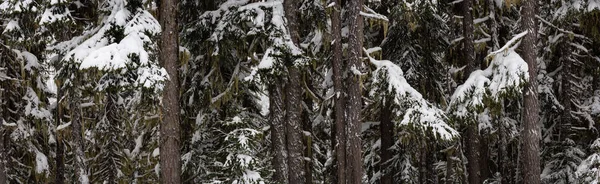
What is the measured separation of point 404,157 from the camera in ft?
55.4

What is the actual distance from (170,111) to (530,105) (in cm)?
767

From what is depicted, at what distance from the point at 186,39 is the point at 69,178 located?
28.9 feet

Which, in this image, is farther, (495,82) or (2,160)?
(2,160)

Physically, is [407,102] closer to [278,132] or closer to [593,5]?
[278,132]

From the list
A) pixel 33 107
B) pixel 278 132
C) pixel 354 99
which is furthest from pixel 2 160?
pixel 354 99

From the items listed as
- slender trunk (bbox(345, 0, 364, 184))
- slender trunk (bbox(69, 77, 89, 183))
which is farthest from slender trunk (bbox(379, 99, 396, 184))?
slender trunk (bbox(69, 77, 89, 183))

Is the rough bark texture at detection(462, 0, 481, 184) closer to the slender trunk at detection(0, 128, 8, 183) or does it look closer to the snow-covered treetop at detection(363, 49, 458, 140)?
the snow-covered treetop at detection(363, 49, 458, 140)

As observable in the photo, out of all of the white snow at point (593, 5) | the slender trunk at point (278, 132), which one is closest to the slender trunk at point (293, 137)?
the slender trunk at point (278, 132)

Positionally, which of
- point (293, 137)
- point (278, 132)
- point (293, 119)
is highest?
point (293, 119)

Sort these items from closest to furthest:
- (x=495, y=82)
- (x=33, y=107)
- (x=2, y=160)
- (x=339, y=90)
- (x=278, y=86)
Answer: (x=495, y=82), (x=339, y=90), (x=278, y=86), (x=2, y=160), (x=33, y=107)

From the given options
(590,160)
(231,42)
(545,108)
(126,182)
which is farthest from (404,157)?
(126,182)

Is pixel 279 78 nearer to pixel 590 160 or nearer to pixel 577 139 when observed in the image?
pixel 590 160

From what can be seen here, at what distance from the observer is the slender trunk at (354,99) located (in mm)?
12383

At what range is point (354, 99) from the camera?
12.5 m
